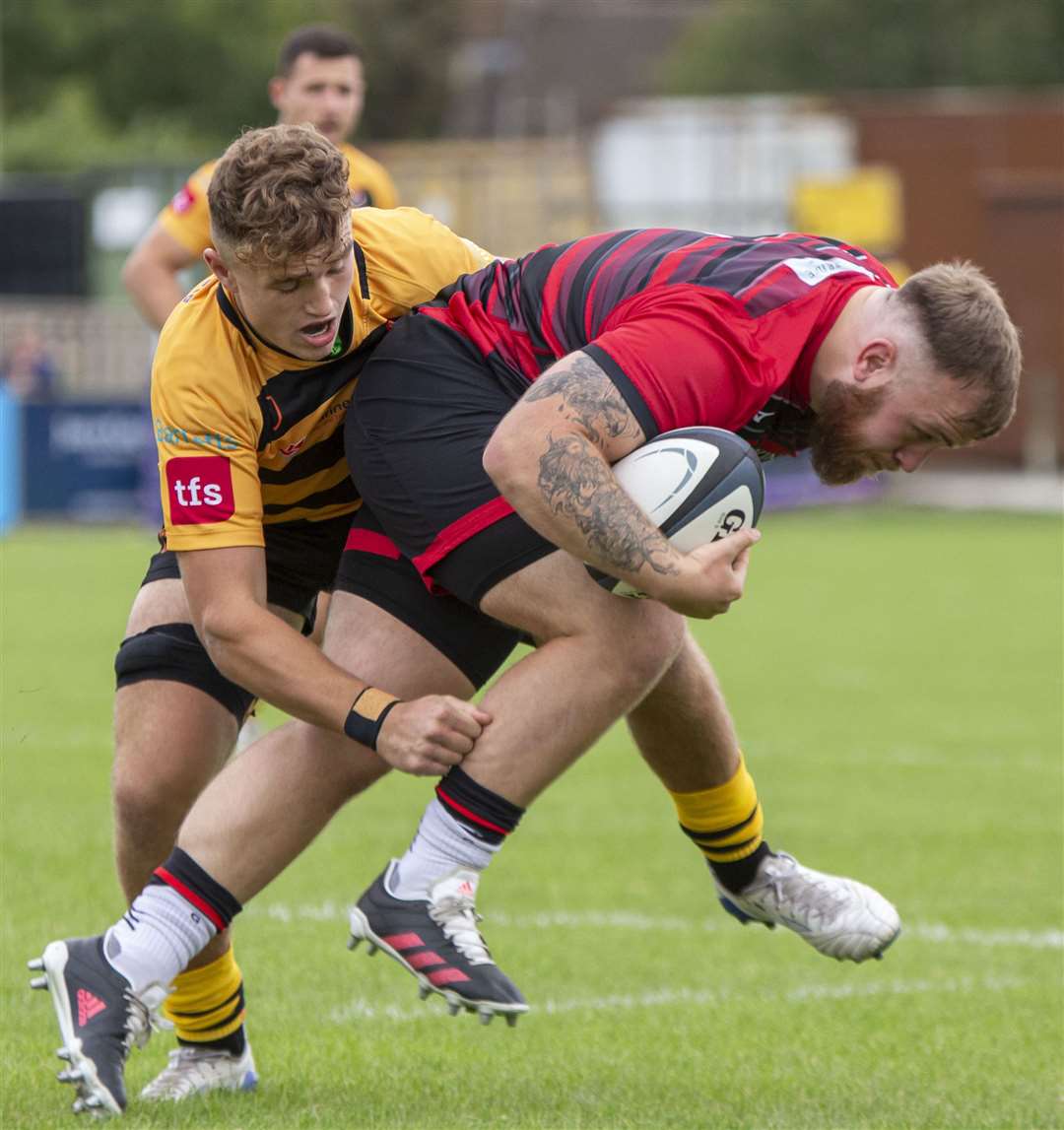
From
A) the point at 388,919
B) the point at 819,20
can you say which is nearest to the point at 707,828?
the point at 388,919

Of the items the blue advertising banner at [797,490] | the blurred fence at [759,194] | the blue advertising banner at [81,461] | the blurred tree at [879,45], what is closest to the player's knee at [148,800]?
the blue advertising banner at [81,461]

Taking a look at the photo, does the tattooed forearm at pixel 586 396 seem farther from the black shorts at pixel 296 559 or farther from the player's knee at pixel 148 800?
the player's knee at pixel 148 800

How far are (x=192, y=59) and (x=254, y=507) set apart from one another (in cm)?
4899

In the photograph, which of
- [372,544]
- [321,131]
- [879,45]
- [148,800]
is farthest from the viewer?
[879,45]

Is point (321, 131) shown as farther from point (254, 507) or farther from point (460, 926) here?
point (460, 926)

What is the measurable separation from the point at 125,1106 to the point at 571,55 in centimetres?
6886

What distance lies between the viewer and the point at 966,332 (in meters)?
3.99

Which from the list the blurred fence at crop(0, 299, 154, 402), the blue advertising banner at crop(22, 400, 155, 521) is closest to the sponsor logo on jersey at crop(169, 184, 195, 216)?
the blue advertising banner at crop(22, 400, 155, 521)

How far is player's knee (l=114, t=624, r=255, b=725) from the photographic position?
4629 mm

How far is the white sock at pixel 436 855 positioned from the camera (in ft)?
13.5

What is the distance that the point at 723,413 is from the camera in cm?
404

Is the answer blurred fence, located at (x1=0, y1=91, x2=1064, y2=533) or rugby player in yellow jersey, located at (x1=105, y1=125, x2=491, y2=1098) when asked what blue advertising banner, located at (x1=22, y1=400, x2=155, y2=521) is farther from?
rugby player in yellow jersey, located at (x1=105, y1=125, x2=491, y2=1098)

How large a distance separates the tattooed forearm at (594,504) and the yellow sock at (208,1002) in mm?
1517

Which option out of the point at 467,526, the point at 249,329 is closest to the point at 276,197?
the point at 249,329
